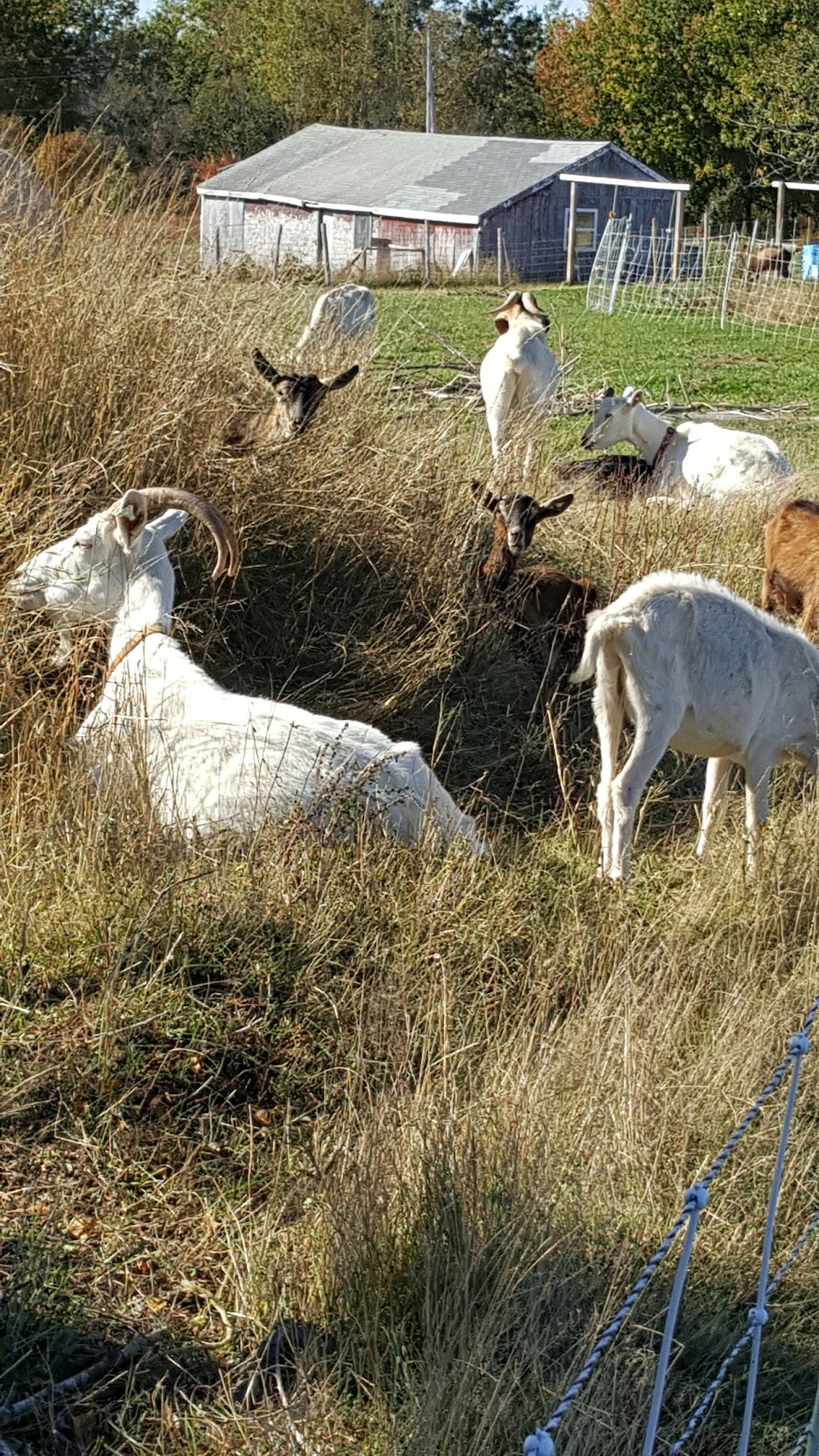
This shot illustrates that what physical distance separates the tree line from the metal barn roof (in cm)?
256

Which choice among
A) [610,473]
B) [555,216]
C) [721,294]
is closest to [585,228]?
[555,216]

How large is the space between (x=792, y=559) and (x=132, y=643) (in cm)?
461

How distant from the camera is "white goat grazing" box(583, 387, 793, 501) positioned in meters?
12.0

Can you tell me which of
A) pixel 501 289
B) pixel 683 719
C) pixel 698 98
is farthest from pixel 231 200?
pixel 683 719

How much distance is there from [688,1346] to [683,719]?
331 cm

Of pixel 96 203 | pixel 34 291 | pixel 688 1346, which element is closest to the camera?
pixel 688 1346

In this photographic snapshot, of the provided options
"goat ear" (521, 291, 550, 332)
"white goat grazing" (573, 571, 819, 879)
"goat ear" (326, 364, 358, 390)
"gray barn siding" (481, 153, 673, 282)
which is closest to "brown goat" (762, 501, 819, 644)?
"white goat grazing" (573, 571, 819, 879)

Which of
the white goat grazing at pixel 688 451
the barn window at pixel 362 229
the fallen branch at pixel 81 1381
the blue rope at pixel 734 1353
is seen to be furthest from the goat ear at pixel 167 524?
the barn window at pixel 362 229

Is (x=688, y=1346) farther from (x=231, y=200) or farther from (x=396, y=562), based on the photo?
(x=231, y=200)

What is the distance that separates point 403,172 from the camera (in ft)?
167

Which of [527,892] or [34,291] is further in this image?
[34,291]

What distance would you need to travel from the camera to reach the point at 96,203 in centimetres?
872

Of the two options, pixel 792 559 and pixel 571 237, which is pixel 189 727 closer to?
pixel 792 559

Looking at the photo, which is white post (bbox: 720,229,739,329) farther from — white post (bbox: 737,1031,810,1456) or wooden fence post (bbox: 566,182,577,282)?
white post (bbox: 737,1031,810,1456)
